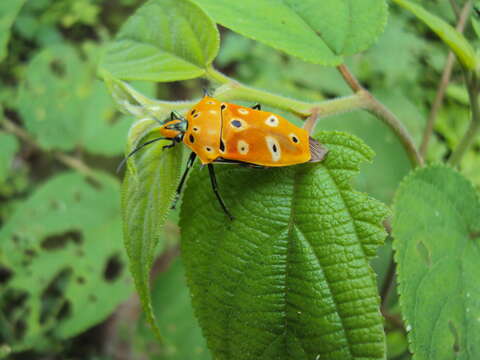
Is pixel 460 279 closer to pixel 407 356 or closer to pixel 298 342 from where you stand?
pixel 298 342

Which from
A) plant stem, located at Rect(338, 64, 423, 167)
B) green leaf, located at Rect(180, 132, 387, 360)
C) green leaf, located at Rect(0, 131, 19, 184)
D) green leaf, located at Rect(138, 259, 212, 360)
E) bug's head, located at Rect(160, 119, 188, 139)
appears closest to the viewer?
green leaf, located at Rect(180, 132, 387, 360)

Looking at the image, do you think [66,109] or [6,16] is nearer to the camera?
[6,16]

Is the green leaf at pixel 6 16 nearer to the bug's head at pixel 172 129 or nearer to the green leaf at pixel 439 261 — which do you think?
the bug's head at pixel 172 129

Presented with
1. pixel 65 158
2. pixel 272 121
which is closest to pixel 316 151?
pixel 272 121

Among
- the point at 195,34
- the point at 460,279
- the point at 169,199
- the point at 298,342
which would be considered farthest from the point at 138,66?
the point at 460,279

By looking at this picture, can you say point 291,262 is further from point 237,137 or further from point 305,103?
point 305,103

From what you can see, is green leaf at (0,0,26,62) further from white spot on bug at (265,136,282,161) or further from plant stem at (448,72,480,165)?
plant stem at (448,72,480,165)

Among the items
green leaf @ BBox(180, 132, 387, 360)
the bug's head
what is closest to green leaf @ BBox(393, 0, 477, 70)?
green leaf @ BBox(180, 132, 387, 360)
